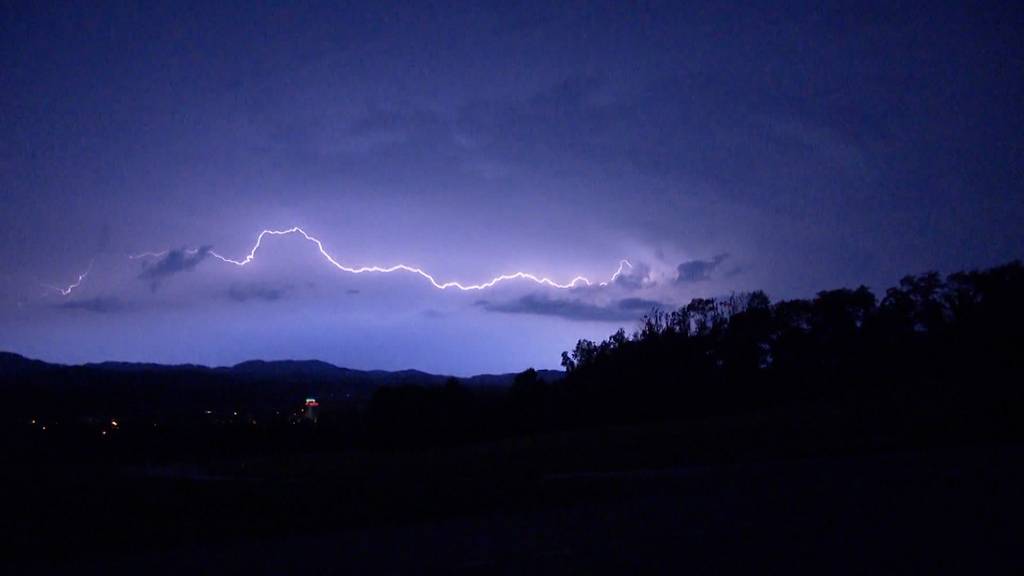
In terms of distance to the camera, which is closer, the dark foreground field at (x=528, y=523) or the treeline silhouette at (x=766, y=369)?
the dark foreground field at (x=528, y=523)

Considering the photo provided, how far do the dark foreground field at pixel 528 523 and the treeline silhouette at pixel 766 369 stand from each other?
1476cm

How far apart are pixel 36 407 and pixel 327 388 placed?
93.7 m

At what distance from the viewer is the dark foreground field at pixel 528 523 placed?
289 inches

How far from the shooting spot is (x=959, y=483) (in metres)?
11.1

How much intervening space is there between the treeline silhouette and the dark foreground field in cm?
1476

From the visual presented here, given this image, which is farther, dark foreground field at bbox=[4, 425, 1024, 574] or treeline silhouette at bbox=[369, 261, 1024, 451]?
treeline silhouette at bbox=[369, 261, 1024, 451]

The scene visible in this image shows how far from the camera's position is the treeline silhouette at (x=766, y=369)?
110 feet

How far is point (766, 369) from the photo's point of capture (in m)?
43.0

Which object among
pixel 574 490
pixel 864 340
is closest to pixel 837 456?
pixel 574 490

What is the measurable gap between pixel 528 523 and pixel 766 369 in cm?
3589

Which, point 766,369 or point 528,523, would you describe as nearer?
point 528,523

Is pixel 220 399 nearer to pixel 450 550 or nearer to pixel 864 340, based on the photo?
pixel 864 340

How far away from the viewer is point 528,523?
9836 millimetres

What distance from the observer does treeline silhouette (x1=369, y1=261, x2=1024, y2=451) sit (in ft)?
110
